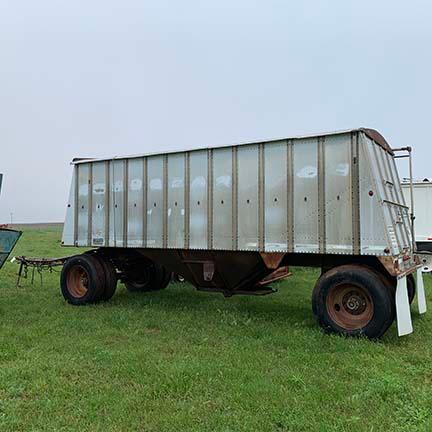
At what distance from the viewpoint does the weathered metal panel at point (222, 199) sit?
8055mm

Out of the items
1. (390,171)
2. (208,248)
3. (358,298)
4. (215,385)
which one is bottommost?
(215,385)

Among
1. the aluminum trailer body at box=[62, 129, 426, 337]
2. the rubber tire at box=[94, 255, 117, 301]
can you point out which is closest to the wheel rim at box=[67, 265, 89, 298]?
the aluminum trailer body at box=[62, 129, 426, 337]

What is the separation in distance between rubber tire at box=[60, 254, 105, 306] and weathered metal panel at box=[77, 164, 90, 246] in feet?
1.35

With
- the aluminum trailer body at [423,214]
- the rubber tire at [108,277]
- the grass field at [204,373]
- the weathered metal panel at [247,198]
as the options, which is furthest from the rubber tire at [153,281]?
the aluminum trailer body at [423,214]

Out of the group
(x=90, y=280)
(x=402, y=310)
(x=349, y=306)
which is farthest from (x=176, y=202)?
(x=402, y=310)

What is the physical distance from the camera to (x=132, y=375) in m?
5.19

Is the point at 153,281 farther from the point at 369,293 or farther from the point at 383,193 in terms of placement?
the point at 383,193

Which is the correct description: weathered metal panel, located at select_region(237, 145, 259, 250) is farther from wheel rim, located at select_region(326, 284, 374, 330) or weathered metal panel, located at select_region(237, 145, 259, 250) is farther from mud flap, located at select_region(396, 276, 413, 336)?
mud flap, located at select_region(396, 276, 413, 336)

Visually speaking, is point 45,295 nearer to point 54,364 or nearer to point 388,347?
point 54,364

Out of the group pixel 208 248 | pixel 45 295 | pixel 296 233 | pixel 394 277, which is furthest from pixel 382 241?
pixel 45 295

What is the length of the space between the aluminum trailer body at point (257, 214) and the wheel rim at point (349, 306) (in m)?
0.02

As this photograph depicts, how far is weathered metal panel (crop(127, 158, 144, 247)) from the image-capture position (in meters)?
9.20

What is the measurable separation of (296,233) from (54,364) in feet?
13.4

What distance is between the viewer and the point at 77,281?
33.0ft
